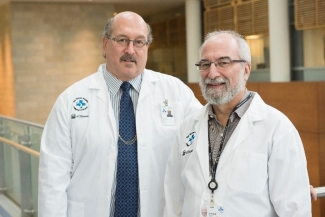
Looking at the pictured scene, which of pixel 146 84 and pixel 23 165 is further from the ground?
pixel 146 84

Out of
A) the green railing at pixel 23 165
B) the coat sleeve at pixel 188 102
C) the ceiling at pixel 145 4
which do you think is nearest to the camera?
the coat sleeve at pixel 188 102

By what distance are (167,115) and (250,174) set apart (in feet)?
2.54

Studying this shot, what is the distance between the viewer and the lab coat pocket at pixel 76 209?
2857 mm

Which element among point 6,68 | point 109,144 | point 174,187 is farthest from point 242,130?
point 6,68

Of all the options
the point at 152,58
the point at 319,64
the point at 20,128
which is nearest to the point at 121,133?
the point at 20,128

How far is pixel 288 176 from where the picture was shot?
2.24 m

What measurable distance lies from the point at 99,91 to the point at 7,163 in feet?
13.7

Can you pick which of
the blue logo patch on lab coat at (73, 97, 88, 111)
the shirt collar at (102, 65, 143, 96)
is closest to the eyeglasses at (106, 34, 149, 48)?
the shirt collar at (102, 65, 143, 96)

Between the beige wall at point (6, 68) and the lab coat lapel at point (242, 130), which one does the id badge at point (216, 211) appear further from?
the beige wall at point (6, 68)

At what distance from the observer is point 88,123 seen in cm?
284

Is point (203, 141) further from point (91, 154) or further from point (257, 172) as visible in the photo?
point (91, 154)

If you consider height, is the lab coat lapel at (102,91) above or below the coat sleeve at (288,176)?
above

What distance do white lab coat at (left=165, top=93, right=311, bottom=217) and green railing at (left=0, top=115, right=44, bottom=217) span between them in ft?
9.11

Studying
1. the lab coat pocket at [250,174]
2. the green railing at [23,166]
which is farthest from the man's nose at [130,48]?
the green railing at [23,166]
